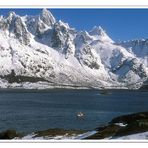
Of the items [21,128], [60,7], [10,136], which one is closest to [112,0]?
[60,7]

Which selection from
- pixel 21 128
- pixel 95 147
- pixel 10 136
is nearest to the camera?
pixel 95 147

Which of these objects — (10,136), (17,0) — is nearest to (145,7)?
(17,0)

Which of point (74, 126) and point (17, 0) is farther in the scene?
point (74, 126)

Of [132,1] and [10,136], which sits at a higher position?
[132,1]

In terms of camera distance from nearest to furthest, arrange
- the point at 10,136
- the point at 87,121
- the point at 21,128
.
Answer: the point at 10,136 < the point at 21,128 < the point at 87,121

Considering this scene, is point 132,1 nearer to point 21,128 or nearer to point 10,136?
point 10,136

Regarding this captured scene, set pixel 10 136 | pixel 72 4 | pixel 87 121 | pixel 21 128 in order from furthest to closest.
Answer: pixel 87 121 < pixel 21 128 < pixel 10 136 < pixel 72 4

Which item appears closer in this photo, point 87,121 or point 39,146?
point 39,146

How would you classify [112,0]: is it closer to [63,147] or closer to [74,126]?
[63,147]

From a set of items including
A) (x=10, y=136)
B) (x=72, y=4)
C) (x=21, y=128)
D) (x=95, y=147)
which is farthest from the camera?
(x=21, y=128)
